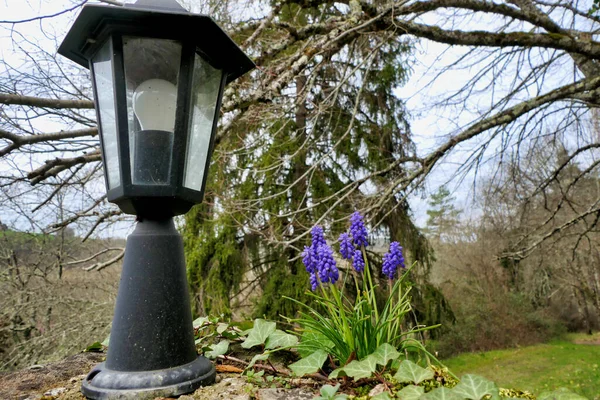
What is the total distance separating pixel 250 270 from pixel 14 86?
3.64 metres

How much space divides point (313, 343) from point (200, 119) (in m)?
0.91

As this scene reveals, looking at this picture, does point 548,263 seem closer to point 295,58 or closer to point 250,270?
point 250,270

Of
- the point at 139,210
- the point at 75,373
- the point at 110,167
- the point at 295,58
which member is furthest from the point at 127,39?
the point at 295,58

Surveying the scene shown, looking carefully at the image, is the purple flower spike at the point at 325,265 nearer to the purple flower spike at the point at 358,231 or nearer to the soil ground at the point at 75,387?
the purple flower spike at the point at 358,231

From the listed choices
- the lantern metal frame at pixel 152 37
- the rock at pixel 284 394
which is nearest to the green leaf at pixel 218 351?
the rock at pixel 284 394

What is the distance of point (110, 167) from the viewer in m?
1.48

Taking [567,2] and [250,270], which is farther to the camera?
[250,270]

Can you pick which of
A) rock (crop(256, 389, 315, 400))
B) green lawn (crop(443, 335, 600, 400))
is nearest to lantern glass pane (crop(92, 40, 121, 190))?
rock (crop(256, 389, 315, 400))

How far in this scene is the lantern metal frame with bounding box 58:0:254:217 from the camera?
1.31 m

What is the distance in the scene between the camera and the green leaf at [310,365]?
4.24 ft

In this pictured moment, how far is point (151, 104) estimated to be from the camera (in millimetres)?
1428

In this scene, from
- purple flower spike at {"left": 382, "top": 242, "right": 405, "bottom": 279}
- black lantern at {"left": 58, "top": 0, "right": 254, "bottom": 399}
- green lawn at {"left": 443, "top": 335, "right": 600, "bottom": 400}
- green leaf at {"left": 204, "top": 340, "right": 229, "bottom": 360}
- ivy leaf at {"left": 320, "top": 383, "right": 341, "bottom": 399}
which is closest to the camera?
ivy leaf at {"left": 320, "top": 383, "right": 341, "bottom": 399}

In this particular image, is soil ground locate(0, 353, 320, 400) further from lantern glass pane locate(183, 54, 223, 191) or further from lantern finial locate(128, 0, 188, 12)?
lantern finial locate(128, 0, 188, 12)

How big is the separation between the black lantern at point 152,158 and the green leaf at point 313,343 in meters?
0.34
